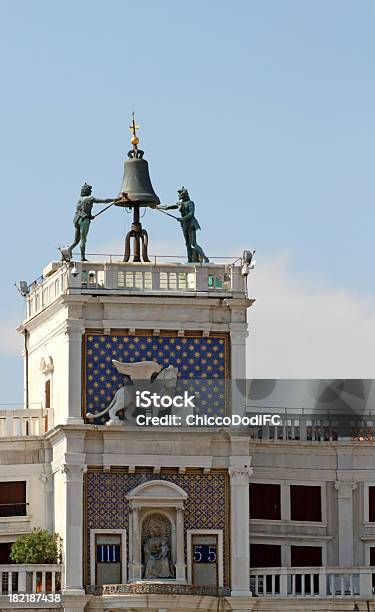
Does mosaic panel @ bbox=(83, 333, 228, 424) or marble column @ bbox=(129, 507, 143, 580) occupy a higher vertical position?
mosaic panel @ bbox=(83, 333, 228, 424)

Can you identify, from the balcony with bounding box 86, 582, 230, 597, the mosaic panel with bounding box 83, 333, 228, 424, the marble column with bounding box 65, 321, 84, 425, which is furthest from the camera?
the mosaic panel with bounding box 83, 333, 228, 424

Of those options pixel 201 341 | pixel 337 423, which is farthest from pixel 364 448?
pixel 201 341

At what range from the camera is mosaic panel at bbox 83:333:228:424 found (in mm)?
84500

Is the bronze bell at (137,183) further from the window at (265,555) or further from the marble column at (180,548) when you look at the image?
the window at (265,555)

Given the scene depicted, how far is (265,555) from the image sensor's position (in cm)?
8700

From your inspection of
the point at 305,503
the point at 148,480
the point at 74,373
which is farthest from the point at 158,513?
the point at 305,503

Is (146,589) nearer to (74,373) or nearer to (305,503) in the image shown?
(74,373)

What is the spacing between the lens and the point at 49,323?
8725 cm

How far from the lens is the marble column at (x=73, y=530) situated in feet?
273

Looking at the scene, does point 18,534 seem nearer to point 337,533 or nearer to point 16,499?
point 16,499

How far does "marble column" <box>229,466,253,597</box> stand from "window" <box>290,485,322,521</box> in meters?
3.22

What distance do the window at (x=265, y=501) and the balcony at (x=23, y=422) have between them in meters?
6.85

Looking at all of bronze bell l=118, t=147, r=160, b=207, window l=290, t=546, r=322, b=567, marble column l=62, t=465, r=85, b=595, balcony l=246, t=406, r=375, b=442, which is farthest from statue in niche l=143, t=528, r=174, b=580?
bronze bell l=118, t=147, r=160, b=207

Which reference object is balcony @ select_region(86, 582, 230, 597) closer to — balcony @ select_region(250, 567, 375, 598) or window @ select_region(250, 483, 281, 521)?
balcony @ select_region(250, 567, 375, 598)
